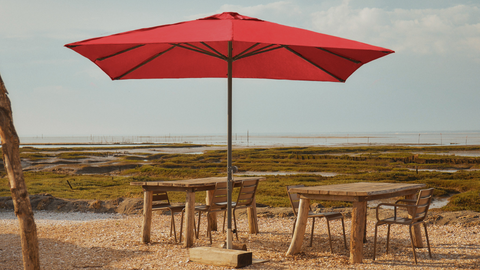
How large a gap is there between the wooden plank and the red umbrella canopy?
234cm

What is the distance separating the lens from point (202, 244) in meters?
6.33

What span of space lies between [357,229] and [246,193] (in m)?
2.08

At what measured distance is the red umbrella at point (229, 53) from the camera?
146 inches

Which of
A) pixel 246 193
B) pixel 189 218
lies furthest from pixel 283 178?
pixel 189 218

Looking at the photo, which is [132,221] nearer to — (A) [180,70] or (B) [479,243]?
(A) [180,70]

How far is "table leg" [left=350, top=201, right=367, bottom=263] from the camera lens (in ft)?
16.3

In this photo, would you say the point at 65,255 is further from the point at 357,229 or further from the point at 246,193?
the point at 357,229

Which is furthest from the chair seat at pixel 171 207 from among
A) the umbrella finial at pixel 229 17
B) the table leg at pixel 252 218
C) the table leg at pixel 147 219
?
the umbrella finial at pixel 229 17

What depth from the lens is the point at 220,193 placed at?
248 inches

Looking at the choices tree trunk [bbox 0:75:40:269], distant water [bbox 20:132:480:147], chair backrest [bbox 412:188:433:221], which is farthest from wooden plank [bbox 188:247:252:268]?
distant water [bbox 20:132:480:147]

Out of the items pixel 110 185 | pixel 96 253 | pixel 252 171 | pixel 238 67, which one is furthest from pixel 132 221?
pixel 252 171

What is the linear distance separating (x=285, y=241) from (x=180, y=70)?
10.6 ft

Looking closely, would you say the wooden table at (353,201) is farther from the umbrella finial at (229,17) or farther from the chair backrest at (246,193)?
the umbrella finial at (229,17)

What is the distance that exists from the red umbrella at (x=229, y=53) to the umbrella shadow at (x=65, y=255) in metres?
1.71
